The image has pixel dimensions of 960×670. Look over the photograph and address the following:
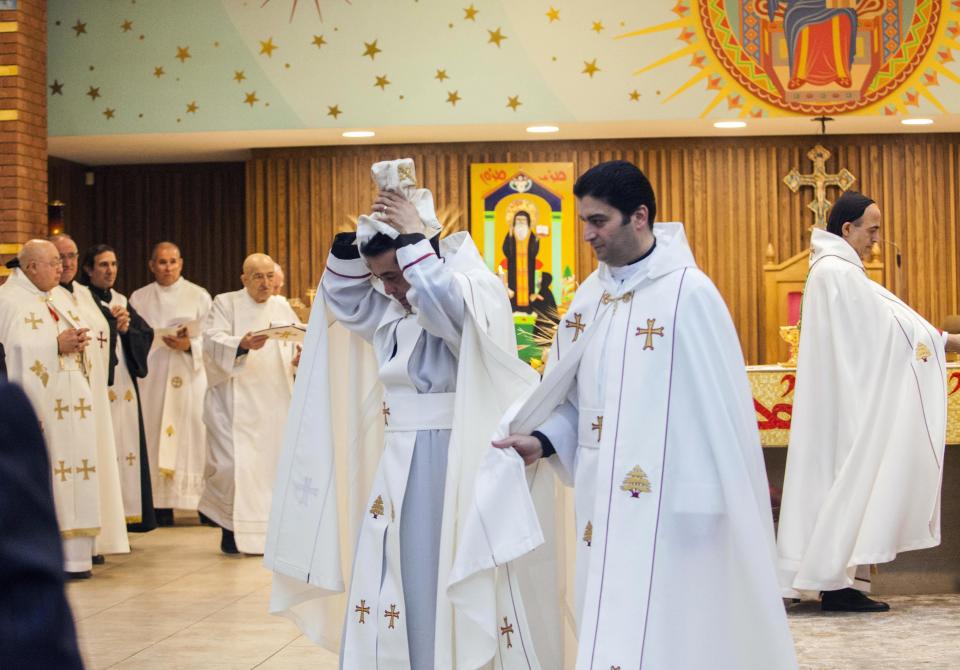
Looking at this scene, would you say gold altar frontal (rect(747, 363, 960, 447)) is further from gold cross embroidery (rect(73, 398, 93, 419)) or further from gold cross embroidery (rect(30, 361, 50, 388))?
gold cross embroidery (rect(30, 361, 50, 388))

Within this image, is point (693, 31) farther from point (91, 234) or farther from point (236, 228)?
point (91, 234)

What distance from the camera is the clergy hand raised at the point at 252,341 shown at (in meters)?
8.76

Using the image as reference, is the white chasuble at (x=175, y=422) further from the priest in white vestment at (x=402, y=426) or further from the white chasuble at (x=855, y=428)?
the priest in white vestment at (x=402, y=426)

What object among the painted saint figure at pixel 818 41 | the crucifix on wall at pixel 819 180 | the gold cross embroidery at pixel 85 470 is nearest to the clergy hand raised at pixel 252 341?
the gold cross embroidery at pixel 85 470

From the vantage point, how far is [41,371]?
8.10 metres

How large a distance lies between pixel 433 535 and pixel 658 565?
1.06 m

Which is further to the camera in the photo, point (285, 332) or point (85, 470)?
point (285, 332)

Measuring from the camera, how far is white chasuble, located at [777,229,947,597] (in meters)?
6.45

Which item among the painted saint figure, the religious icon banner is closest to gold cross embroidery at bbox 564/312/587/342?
the painted saint figure

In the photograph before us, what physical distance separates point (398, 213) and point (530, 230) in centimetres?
806

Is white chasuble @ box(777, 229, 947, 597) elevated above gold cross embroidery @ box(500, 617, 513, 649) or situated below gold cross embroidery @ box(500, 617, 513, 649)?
above

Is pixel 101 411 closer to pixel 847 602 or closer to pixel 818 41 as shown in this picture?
pixel 847 602

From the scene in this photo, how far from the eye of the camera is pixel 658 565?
3.49m

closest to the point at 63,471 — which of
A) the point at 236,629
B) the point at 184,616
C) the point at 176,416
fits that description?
the point at 184,616
